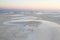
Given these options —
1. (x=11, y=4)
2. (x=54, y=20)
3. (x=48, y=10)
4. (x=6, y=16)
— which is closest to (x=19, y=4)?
(x=11, y=4)

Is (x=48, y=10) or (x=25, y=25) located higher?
(x=48, y=10)

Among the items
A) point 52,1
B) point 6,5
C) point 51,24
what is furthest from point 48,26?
point 6,5

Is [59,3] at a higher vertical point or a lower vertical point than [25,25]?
higher

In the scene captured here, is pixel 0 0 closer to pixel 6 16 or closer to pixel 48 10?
pixel 6 16

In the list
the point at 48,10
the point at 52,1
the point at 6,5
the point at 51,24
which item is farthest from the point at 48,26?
the point at 6,5

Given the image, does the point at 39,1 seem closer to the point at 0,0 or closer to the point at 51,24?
the point at 51,24

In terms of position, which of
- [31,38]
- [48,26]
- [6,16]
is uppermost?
[6,16]
